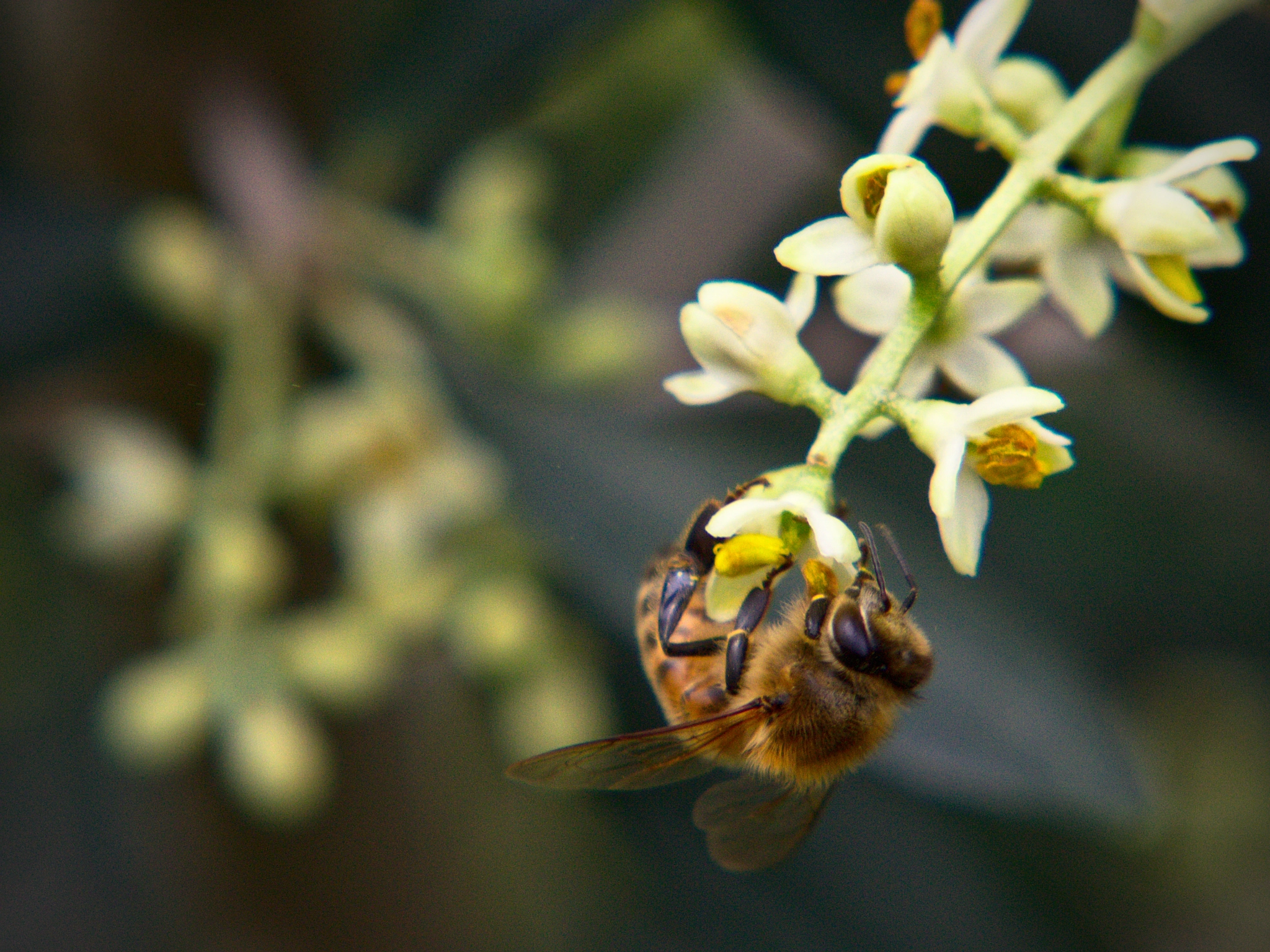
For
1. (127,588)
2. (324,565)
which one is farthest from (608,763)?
(127,588)

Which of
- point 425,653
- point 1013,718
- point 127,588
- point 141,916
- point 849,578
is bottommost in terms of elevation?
point 141,916

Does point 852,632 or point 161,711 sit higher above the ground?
point 852,632

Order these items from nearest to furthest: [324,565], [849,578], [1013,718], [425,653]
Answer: [849,578] → [1013,718] → [324,565] → [425,653]

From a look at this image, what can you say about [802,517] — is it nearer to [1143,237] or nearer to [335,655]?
[1143,237]

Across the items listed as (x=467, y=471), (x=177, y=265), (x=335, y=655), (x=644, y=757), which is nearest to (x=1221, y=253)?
(x=644, y=757)

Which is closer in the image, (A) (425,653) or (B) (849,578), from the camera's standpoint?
(B) (849,578)

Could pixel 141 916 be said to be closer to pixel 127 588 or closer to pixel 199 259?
pixel 127 588
